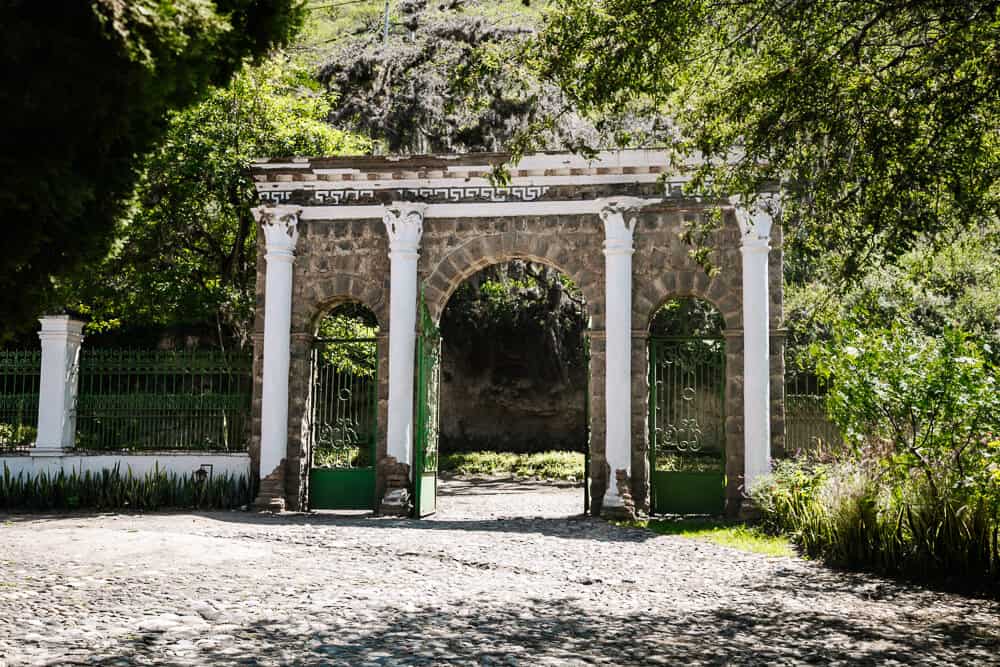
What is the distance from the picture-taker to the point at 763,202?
11.6m

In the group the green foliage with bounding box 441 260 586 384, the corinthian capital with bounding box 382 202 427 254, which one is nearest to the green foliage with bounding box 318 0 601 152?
the green foliage with bounding box 441 260 586 384

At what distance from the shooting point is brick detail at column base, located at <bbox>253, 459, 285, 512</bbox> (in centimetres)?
1223

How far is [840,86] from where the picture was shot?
661 cm

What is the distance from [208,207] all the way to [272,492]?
5.94 metres

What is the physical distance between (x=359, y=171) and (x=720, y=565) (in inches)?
284

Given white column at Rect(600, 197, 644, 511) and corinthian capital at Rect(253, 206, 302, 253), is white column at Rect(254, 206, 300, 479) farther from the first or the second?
white column at Rect(600, 197, 644, 511)

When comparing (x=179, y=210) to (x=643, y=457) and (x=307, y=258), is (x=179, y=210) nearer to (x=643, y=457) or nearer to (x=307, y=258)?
(x=307, y=258)

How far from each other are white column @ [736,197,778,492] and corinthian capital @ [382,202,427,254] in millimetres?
4130

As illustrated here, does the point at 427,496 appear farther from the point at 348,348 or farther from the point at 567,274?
the point at 348,348

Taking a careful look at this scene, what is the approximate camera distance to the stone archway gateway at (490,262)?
38.7 feet

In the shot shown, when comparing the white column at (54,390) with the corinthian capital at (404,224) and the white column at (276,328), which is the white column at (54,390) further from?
the corinthian capital at (404,224)

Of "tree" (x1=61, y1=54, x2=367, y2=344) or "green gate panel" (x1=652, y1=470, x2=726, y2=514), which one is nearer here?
"green gate panel" (x1=652, y1=470, x2=726, y2=514)

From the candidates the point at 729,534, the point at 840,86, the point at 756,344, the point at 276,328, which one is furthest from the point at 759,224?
the point at 276,328

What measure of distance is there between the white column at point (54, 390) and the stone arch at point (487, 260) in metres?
5.01
